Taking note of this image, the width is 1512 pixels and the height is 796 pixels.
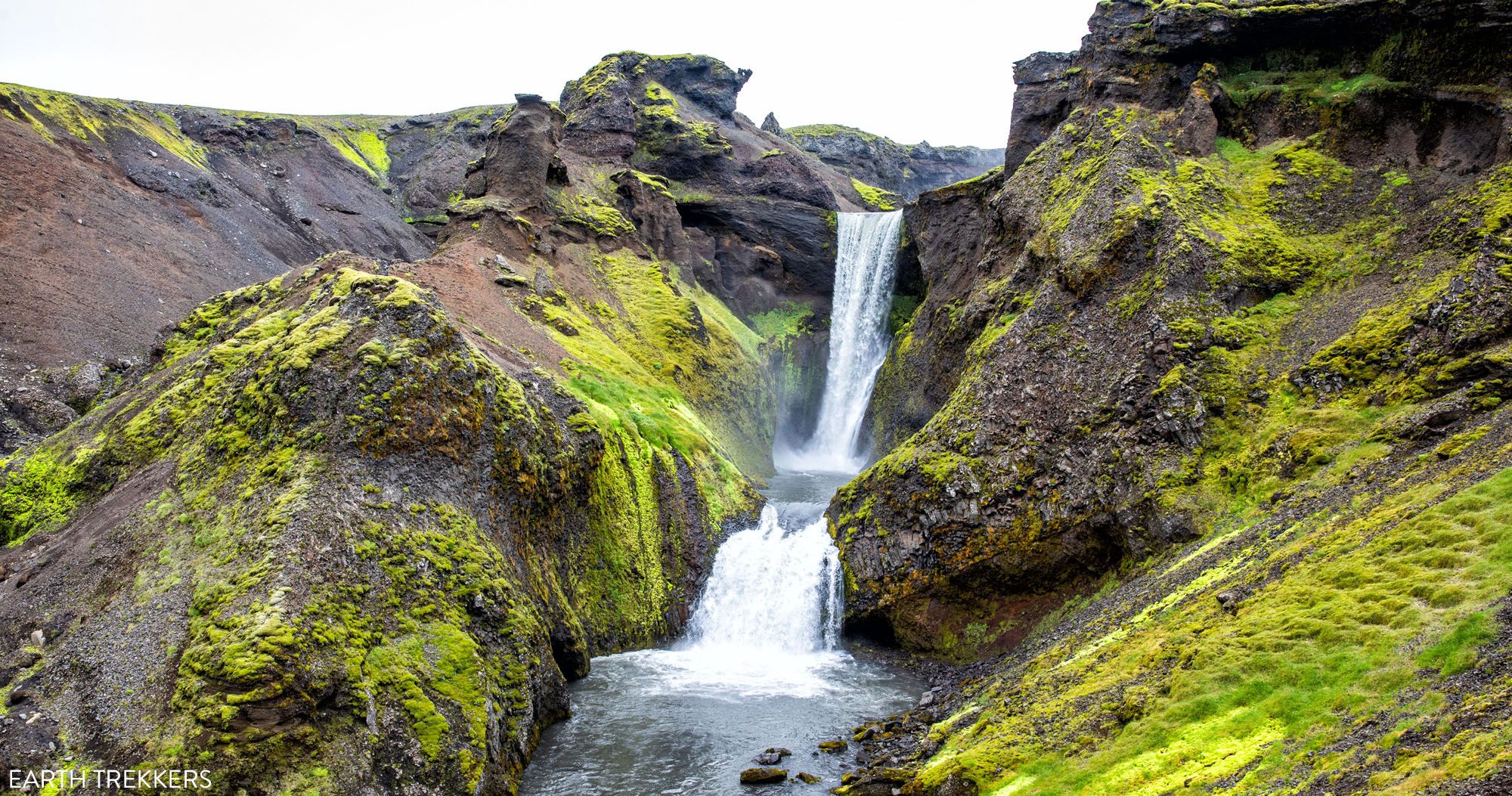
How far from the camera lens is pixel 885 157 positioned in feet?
391

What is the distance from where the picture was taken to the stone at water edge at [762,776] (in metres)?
16.8

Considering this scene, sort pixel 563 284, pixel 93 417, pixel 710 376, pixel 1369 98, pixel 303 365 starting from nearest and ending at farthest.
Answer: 1. pixel 303 365
2. pixel 93 417
3. pixel 1369 98
4. pixel 563 284
5. pixel 710 376

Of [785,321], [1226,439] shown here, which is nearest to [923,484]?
[1226,439]

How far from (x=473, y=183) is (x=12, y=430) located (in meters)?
23.8

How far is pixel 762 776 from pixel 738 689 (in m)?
5.68

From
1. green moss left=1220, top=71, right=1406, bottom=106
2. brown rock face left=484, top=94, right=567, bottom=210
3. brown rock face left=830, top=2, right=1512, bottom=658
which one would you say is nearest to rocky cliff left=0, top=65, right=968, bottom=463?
brown rock face left=484, top=94, right=567, bottom=210

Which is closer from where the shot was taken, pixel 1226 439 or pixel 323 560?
pixel 323 560

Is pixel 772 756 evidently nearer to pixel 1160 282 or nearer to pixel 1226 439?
pixel 1226 439

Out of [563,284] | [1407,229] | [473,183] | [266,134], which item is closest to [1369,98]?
[1407,229]

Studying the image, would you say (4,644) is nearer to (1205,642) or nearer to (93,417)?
(93,417)

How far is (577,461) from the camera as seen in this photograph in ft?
81.5

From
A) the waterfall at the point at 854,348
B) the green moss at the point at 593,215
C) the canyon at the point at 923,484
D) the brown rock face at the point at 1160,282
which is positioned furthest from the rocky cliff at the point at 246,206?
the brown rock face at the point at 1160,282

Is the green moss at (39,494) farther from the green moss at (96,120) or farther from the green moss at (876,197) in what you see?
Result: the green moss at (876,197)

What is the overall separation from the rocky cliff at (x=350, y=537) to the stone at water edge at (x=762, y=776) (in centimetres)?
456
